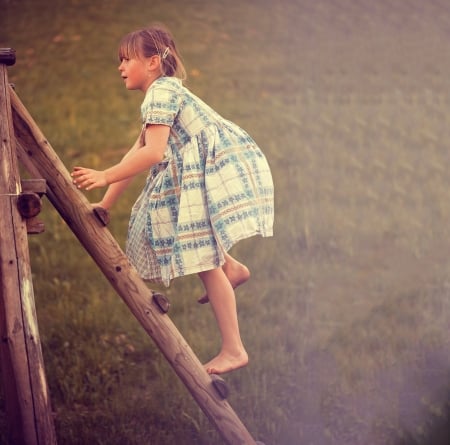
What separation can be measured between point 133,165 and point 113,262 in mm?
366

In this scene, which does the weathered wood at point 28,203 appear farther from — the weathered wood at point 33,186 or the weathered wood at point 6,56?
the weathered wood at point 6,56

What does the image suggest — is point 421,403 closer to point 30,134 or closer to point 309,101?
point 30,134

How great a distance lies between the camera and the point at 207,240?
10.4 ft

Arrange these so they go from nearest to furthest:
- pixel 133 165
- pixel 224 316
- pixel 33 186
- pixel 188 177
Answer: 1. pixel 33 186
2. pixel 133 165
3. pixel 188 177
4. pixel 224 316

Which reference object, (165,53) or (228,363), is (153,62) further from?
(228,363)

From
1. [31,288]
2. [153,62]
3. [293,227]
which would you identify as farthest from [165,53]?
[293,227]

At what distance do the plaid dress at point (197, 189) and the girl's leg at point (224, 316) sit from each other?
100 millimetres

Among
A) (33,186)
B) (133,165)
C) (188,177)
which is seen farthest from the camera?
(188,177)

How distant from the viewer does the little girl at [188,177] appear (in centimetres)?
312

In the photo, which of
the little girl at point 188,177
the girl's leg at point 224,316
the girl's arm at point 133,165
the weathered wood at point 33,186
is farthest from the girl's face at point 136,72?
the girl's leg at point 224,316

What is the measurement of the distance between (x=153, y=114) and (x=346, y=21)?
26.1ft

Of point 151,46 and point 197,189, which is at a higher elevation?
point 151,46

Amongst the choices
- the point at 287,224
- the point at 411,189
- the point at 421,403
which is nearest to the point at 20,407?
the point at 421,403

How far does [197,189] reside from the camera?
3.15m
